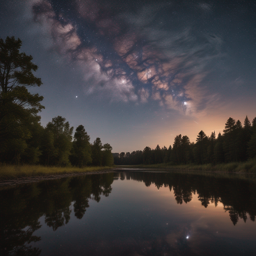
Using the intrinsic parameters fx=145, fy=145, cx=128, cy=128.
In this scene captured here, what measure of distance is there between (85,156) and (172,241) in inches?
1961

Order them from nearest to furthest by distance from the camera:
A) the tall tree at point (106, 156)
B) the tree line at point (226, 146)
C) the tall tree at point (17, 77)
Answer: the tall tree at point (17, 77) < the tree line at point (226, 146) < the tall tree at point (106, 156)

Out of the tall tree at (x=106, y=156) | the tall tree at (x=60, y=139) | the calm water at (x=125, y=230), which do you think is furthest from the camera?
the tall tree at (x=106, y=156)

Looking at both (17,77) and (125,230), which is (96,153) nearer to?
(17,77)

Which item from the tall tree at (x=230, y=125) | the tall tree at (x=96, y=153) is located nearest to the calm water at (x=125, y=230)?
the tall tree at (x=230, y=125)

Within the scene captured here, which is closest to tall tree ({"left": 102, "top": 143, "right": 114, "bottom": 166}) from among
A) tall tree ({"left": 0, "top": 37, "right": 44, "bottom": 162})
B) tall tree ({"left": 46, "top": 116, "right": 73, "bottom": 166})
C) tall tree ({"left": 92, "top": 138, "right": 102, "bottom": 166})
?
tall tree ({"left": 92, "top": 138, "right": 102, "bottom": 166})

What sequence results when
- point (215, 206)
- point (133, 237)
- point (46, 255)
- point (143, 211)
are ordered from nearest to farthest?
point (46, 255), point (133, 237), point (143, 211), point (215, 206)

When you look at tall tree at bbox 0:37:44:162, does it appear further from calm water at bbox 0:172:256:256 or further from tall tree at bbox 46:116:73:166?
tall tree at bbox 46:116:73:166

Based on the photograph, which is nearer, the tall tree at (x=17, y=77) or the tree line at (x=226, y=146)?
the tall tree at (x=17, y=77)

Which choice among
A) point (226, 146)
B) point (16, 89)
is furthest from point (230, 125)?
point (16, 89)

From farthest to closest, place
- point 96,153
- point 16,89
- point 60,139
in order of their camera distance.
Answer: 1. point 96,153
2. point 60,139
3. point 16,89

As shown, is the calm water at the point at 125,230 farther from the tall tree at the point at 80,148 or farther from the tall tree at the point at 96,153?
the tall tree at the point at 96,153

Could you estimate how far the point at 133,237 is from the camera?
15.4 ft

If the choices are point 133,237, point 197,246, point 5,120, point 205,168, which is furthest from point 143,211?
point 205,168

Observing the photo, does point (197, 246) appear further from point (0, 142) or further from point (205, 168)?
point (205, 168)
